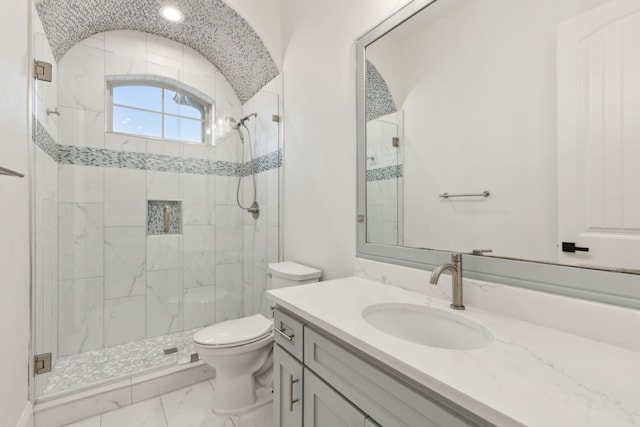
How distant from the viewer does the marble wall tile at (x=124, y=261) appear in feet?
7.88

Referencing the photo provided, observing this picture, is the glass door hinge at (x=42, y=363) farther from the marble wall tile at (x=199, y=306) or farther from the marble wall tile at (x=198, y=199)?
the marble wall tile at (x=198, y=199)

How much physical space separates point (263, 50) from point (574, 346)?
2.56 meters

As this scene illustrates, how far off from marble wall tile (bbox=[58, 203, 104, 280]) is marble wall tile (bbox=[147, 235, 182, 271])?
13.6 inches

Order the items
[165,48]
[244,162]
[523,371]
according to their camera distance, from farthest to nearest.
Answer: [244,162] → [165,48] → [523,371]

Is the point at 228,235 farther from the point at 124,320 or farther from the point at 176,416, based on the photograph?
the point at 176,416

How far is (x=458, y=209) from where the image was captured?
3.82ft

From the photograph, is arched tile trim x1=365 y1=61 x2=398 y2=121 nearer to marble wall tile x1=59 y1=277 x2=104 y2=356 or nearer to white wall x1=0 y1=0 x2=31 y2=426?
white wall x1=0 y1=0 x2=31 y2=426

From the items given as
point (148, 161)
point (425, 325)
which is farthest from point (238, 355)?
point (148, 161)

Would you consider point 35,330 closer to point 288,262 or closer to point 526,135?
point 288,262

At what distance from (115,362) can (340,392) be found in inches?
78.0

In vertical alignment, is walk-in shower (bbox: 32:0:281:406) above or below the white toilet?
above

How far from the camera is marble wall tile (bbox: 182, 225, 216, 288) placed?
266cm

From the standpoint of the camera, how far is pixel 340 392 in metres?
0.90

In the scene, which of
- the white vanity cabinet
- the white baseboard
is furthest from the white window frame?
the white vanity cabinet
